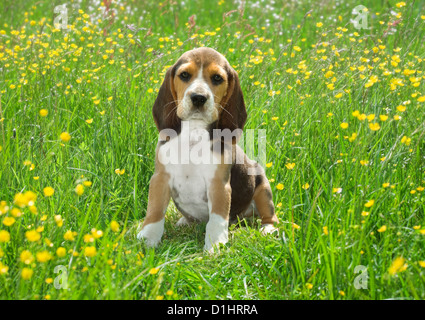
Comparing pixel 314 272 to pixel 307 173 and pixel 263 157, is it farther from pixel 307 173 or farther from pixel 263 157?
pixel 263 157

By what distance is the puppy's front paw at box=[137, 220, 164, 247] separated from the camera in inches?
147

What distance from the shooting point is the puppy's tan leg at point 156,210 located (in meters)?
3.75

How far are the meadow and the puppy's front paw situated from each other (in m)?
0.07

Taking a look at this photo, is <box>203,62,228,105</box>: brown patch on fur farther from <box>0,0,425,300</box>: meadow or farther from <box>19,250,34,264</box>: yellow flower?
<box>19,250,34,264</box>: yellow flower

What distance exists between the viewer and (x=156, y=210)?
3.78 meters

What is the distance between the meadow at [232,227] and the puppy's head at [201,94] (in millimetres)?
499

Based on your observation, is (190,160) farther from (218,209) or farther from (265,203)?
(265,203)

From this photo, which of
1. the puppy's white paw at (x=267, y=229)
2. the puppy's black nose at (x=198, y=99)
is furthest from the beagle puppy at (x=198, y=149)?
the puppy's white paw at (x=267, y=229)

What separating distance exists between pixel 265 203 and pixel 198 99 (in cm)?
111

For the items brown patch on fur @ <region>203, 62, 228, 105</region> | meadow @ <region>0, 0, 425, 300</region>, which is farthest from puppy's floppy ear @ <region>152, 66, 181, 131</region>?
meadow @ <region>0, 0, 425, 300</region>

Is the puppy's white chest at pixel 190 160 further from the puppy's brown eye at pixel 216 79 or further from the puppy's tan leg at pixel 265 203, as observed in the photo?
the puppy's tan leg at pixel 265 203

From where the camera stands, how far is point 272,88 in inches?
215

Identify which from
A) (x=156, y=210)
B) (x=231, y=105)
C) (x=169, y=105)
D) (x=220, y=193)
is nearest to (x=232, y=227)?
(x=220, y=193)
